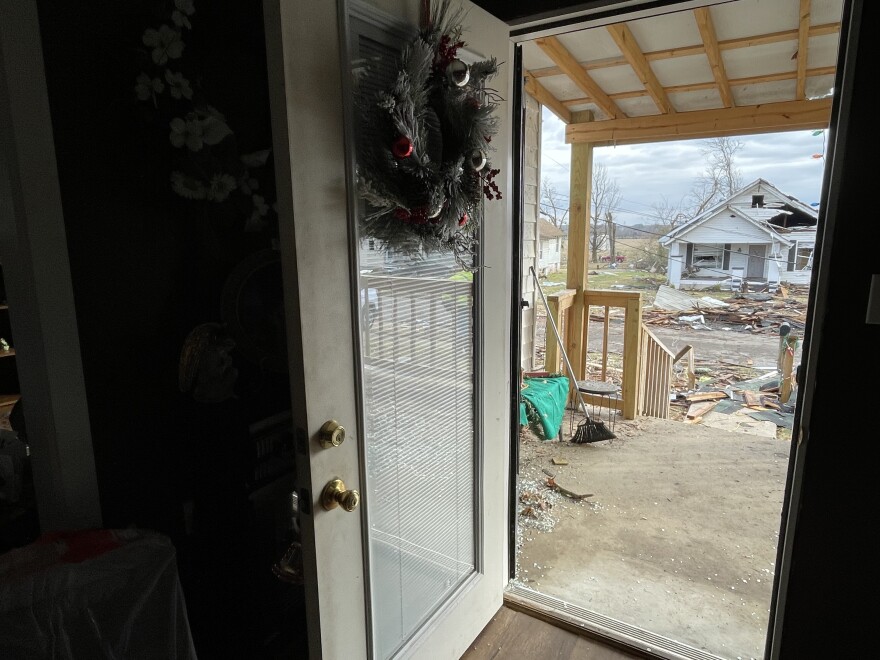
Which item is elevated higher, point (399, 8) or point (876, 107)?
point (399, 8)

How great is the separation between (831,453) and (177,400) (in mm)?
1700

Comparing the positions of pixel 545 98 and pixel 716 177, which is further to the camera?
pixel 716 177

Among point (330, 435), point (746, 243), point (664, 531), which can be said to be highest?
point (746, 243)

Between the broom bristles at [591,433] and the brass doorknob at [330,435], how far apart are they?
3090 mm

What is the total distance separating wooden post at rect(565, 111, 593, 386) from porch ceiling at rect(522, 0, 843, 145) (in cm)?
13

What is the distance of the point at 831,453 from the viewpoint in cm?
134

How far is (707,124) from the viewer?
3.79 m

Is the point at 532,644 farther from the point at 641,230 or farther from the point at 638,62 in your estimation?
the point at 641,230

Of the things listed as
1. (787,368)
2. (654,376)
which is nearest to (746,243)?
(787,368)

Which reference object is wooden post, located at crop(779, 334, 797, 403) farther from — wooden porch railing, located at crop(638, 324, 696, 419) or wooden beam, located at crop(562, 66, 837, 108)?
wooden beam, located at crop(562, 66, 837, 108)

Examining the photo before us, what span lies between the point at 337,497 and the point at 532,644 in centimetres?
116

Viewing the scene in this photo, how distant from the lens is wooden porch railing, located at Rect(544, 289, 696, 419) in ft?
13.6

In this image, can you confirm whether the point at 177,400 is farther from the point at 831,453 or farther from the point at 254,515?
the point at 831,453

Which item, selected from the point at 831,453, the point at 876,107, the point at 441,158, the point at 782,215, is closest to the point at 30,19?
the point at 441,158
